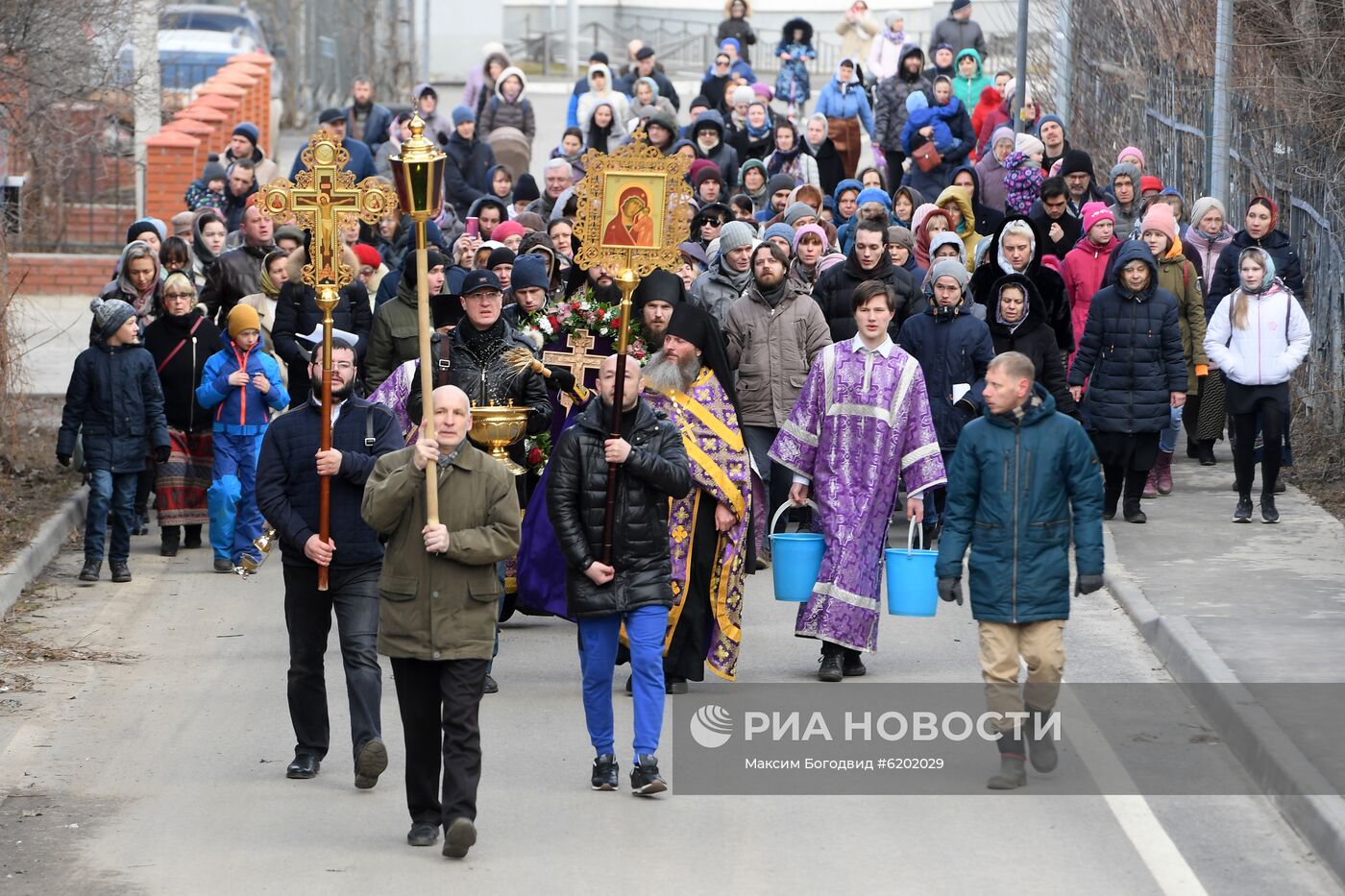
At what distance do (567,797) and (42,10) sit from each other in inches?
393

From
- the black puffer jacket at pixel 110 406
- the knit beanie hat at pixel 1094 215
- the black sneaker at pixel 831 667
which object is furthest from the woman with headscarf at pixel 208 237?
the black sneaker at pixel 831 667

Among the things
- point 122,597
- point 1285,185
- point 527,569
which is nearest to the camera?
point 527,569

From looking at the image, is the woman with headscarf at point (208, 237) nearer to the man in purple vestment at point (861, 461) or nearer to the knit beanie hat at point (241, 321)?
the knit beanie hat at point (241, 321)

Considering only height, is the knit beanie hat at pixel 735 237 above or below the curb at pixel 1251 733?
above

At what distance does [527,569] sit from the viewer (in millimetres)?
11195

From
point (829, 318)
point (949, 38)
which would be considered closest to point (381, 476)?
point (829, 318)

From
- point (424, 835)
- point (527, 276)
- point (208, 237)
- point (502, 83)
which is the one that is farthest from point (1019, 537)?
point (502, 83)

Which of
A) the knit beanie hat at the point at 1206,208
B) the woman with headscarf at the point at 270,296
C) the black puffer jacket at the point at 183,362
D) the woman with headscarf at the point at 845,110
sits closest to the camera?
the black puffer jacket at the point at 183,362

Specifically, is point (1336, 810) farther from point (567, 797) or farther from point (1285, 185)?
point (1285, 185)

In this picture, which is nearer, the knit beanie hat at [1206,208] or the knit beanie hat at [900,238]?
the knit beanie hat at [900,238]

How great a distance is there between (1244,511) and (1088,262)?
2.27 m

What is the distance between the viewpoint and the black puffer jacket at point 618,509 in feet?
29.0

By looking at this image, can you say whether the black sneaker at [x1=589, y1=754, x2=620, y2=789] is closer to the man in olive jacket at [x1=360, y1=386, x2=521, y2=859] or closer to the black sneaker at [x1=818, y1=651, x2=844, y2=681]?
the man in olive jacket at [x1=360, y1=386, x2=521, y2=859]

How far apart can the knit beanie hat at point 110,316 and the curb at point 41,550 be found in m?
1.46
